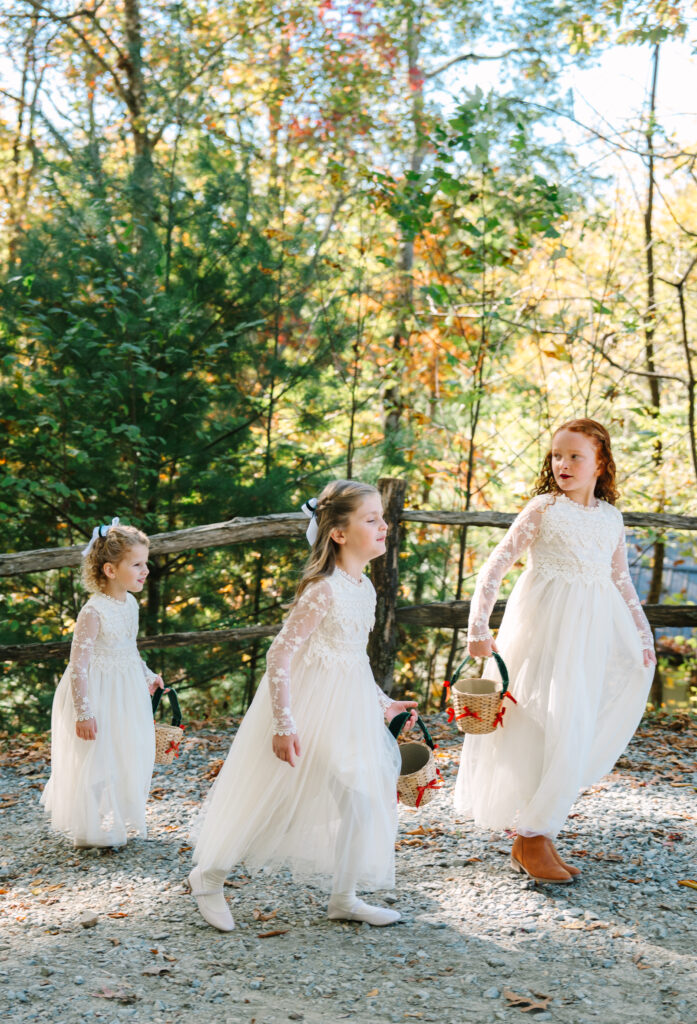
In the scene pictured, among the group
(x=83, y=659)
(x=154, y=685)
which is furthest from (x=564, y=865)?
(x=83, y=659)

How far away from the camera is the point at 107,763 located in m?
3.84

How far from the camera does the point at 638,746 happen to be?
5566 mm

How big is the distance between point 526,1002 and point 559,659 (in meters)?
1.19

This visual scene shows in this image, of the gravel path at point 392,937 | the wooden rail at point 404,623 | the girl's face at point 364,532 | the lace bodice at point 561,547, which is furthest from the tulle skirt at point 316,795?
the wooden rail at point 404,623

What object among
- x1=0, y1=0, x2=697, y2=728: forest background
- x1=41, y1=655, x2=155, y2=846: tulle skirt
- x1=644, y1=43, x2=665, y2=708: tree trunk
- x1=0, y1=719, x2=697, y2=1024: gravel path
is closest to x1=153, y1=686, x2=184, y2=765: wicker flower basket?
x1=41, y1=655, x2=155, y2=846: tulle skirt

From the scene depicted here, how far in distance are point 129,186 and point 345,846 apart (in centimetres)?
584

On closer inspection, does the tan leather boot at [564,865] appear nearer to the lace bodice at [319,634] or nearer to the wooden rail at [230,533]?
the lace bodice at [319,634]

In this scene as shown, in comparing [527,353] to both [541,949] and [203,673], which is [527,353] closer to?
[203,673]

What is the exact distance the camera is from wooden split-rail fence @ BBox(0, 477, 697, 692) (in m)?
5.22

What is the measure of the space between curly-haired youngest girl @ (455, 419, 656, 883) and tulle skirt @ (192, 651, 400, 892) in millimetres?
594

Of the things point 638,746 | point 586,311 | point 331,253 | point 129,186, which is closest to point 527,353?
point 586,311

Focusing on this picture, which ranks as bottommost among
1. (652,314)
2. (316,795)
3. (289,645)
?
(316,795)

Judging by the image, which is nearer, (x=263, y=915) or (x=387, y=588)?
(x=263, y=915)

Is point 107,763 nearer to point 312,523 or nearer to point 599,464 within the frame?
point 312,523
